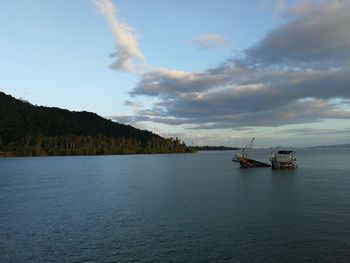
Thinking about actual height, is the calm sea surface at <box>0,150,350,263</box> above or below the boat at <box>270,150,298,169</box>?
below

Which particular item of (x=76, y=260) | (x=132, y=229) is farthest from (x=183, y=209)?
(x=76, y=260)

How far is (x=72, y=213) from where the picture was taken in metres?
56.3

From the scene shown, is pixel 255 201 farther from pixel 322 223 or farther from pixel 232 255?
pixel 232 255

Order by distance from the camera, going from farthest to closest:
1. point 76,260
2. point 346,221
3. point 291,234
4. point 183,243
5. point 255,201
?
point 255,201, point 346,221, point 291,234, point 183,243, point 76,260

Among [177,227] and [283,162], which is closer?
[177,227]

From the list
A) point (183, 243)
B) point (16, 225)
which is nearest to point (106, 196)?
point (16, 225)

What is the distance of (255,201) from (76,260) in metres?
40.2

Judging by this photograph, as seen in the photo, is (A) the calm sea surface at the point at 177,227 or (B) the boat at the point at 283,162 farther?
(B) the boat at the point at 283,162

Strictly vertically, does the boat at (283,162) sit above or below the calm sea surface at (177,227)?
above

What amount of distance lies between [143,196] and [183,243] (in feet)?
120

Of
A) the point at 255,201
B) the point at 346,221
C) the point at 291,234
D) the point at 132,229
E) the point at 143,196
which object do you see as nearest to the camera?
the point at 291,234

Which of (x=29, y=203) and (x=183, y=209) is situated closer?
(x=183, y=209)

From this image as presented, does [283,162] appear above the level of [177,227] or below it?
above

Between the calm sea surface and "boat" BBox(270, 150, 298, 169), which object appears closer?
the calm sea surface
